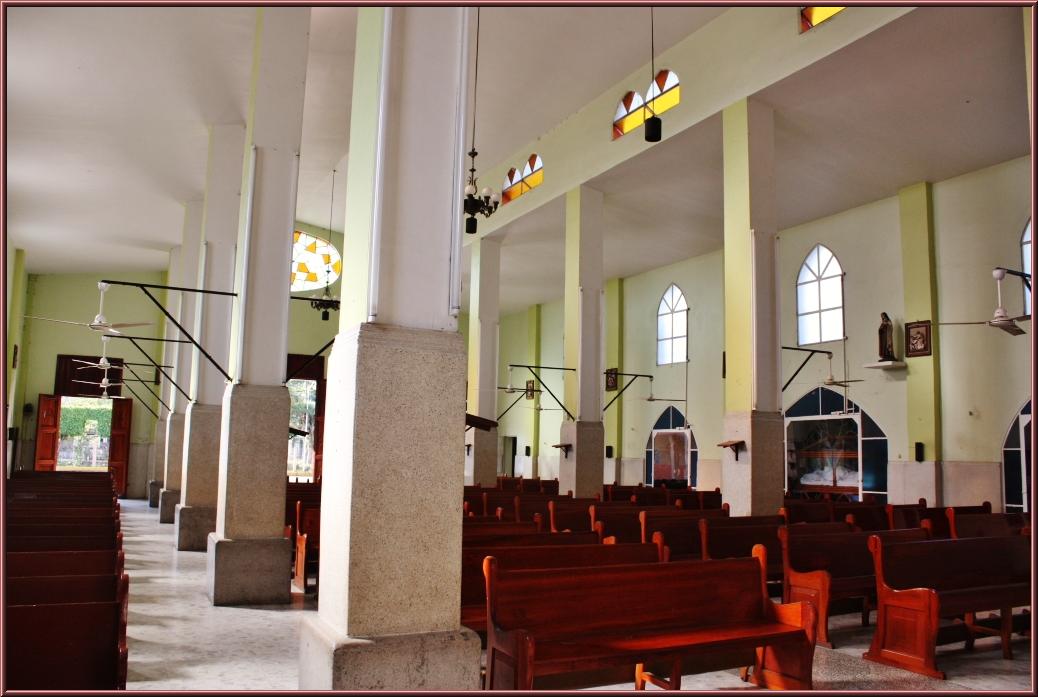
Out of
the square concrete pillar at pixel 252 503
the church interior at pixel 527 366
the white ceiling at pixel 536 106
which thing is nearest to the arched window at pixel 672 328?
the church interior at pixel 527 366

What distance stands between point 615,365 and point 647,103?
34.5 ft

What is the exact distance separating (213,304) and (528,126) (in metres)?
7.82

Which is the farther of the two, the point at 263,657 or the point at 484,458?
the point at 484,458

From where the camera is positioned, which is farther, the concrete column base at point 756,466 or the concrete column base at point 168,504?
the concrete column base at point 168,504

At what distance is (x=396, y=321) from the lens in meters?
3.89

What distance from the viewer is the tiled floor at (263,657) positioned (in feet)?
16.3

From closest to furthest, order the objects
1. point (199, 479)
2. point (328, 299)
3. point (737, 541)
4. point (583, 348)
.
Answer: point (737, 541)
point (199, 479)
point (583, 348)
point (328, 299)

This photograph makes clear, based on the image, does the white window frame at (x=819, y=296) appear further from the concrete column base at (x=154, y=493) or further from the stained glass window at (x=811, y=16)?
the concrete column base at (x=154, y=493)

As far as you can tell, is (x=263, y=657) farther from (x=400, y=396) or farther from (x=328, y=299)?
(x=328, y=299)

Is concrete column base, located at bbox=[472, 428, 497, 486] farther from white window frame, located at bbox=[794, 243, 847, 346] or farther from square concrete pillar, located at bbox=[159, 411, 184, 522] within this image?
white window frame, located at bbox=[794, 243, 847, 346]

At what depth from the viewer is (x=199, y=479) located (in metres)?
11.0

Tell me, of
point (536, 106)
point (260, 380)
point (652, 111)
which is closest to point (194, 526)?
point (260, 380)

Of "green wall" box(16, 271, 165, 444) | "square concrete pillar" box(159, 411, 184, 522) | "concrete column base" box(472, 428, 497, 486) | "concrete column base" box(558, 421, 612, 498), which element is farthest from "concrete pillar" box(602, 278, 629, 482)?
"green wall" box(16, 271, 165, 444)

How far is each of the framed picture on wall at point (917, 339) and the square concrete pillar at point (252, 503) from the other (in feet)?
36.7
